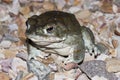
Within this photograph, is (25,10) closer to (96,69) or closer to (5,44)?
(5,44)

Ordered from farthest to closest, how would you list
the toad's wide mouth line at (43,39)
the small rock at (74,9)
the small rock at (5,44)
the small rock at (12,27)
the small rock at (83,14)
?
the small rock at (74,9) < the small rock at (83,14) < the small rock at (12,27) < the small rock at (5,44) < the toad's wide mouth line at (43,39)

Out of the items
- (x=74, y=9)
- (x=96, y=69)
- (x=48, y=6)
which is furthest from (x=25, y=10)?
(x=96, y=69)

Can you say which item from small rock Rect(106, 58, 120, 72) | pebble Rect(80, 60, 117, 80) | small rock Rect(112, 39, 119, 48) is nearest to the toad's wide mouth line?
pebble Rect(80, 60, 117, 80)

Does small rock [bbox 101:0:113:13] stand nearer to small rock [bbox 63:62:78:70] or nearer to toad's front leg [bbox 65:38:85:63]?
toad's front leg [bbox 65:38:85:63]

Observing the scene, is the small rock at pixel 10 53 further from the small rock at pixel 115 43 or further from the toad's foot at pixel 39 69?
the small rock at pixel 115 43

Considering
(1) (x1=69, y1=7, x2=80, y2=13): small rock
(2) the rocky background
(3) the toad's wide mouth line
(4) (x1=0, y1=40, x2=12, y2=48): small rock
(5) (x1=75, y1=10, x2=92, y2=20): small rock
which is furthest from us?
(1) (x1=69, y1=7, x2=80, y2=13): small rock

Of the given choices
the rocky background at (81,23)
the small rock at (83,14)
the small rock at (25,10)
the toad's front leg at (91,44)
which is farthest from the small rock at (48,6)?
the toad's front leg at (91,44)
